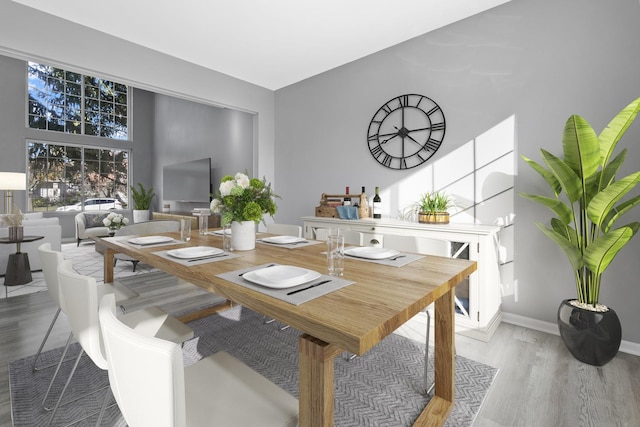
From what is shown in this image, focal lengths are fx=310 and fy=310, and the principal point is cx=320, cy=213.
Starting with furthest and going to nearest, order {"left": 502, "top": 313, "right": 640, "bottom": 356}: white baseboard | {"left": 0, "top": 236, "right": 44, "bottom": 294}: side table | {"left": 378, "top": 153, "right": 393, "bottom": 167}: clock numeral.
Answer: {"left": 0, "top": 236, "right": 44, "bottom": 294}: side table
{"left": 378, "top": 153, "right": 393, "bottom": 167}: clock numeral
{"left": 502, "top": 313, "right": 640, "bottom": 356}: white baseboard

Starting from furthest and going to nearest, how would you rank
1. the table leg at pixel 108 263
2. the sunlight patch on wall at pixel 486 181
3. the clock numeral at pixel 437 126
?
the clock numeral at pixel 437 126, the sunlight patch on wall at pixel 486 181, the table leg at pixel 108 263

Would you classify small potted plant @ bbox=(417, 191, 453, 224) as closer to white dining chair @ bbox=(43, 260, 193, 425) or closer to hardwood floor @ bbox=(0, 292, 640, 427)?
hardwood floor @ bbox=(0, 292, 640, 427)

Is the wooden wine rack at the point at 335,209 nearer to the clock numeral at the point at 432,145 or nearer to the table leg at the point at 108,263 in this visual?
the clock numeral at the point at 432,145

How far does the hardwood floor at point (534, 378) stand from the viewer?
1467 millimetres

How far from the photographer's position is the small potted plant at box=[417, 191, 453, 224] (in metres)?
2.60

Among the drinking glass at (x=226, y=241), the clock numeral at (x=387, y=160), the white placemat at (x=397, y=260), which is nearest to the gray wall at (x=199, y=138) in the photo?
the clock numeral at (x=387, y=160)

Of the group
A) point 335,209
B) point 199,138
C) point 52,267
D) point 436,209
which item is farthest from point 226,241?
point 199,138

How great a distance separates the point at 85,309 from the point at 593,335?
2.59m

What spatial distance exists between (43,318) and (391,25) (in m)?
3.94

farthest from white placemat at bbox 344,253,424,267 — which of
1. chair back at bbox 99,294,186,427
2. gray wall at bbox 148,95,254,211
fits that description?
gray wall at bbox 148,95,254,211

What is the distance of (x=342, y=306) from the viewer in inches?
35.6

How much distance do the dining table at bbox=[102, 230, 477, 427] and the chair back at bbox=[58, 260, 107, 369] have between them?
1.05 ft

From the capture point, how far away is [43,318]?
8.49 feet

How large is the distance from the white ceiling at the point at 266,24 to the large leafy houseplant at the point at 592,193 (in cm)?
145
